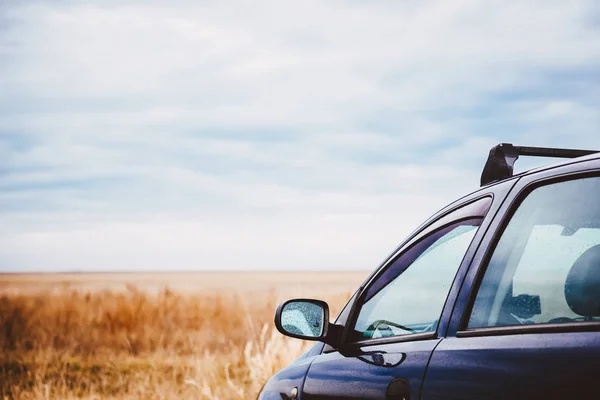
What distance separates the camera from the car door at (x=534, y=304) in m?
2.04

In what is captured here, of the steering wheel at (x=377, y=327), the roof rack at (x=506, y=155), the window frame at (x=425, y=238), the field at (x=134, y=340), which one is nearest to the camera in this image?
the window frame at (x=425, y=238)

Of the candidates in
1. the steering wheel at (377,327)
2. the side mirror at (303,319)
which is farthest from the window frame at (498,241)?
the side mirror at (303,319)

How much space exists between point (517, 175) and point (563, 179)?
0.34m

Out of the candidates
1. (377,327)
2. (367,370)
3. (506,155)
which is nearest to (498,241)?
(506,155)

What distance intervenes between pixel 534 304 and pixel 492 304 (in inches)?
5.8

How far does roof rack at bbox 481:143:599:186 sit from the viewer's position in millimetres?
3025

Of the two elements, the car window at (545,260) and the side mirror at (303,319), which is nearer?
the car window at (545,260)

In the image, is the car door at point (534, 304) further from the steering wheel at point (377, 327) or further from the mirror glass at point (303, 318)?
the mirror glass at point (303, 318)

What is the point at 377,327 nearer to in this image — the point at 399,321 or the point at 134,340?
the point at 399,321

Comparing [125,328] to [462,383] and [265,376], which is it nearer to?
[265,376]

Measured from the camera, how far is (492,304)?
256 centimetres

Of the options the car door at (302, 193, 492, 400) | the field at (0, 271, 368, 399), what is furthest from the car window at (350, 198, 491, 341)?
the field at (0, 271, 368, 399)

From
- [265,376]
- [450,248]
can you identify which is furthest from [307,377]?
[265,376]

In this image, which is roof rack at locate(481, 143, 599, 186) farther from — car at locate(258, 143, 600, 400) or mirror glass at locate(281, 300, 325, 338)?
mirror glass at locate(281, 300, 325, 338)
